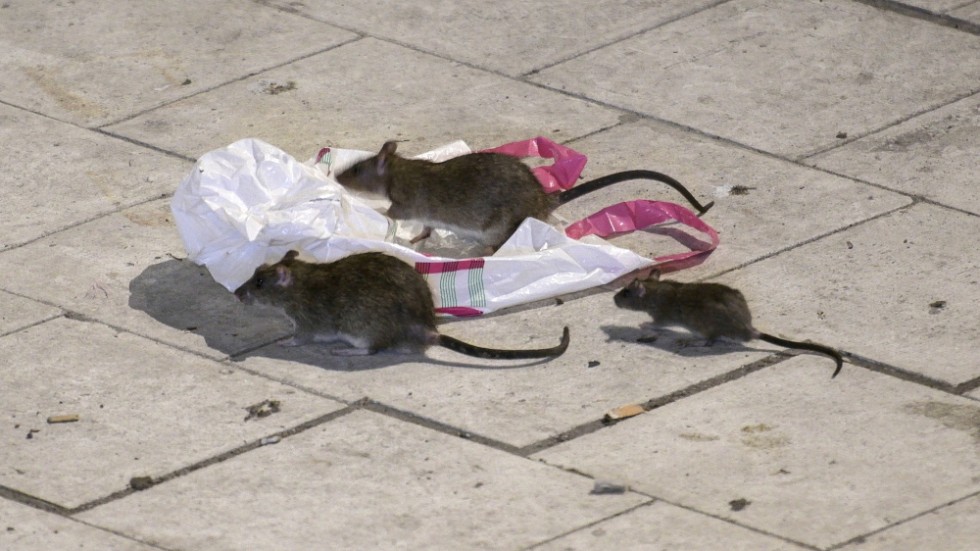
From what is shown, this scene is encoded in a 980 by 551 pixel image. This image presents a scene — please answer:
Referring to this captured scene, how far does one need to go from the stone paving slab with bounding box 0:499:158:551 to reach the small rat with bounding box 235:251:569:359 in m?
1.55

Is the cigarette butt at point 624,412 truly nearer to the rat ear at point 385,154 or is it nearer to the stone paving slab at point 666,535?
the stone paving slab at point 666,535

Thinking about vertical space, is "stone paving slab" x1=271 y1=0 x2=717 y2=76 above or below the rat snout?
above

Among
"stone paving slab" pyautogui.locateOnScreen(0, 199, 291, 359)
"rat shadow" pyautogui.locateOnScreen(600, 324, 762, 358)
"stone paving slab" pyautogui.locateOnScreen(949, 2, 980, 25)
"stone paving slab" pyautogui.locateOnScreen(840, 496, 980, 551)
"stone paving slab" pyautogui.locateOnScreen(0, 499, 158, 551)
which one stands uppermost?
"stone paving slab" pyautogui.locateOnScreen(949, 2, 980, 25)

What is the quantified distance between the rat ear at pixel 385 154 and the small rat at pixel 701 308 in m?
1.43

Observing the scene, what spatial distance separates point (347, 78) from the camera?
1037 centimetres

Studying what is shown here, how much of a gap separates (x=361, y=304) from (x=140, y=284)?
4.41 ft

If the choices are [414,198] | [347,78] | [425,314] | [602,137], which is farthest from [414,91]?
[425,314]

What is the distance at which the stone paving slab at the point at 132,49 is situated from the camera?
10.2 m

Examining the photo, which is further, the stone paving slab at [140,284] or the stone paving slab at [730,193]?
the stone paving slab at [730,193]

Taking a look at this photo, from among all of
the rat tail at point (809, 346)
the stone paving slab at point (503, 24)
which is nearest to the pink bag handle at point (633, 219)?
the rat tail at point (809, 346)

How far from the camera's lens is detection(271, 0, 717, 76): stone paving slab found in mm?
10734

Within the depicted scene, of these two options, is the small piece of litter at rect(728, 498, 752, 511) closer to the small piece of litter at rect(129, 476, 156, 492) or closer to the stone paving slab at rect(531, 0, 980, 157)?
the small piece of litter at rect(129, 476, 156, 492)

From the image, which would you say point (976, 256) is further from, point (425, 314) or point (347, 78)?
point (347, 78)

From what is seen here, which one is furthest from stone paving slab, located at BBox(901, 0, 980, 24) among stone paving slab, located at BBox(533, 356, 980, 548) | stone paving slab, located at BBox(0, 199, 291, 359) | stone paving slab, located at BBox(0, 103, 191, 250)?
stone paving slab, located at BBox(0, 199, 291, 359)
